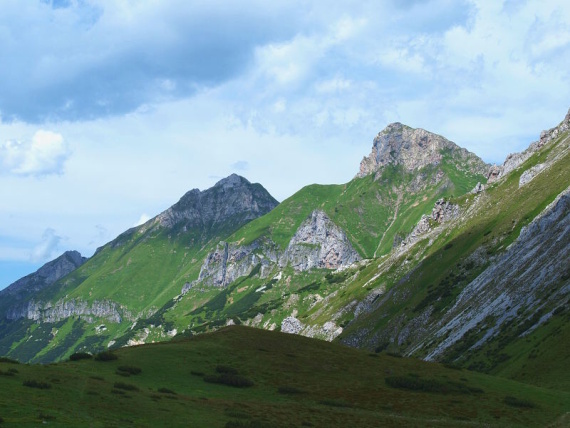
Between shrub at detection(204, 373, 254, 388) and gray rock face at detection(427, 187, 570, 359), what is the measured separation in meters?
75.9

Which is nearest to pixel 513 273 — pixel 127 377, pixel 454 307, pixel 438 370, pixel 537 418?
pixel 454 307

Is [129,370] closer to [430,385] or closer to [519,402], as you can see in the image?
[430,385]

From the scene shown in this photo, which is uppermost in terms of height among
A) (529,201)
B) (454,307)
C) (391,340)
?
(529,201)

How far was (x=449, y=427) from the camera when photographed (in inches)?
1615

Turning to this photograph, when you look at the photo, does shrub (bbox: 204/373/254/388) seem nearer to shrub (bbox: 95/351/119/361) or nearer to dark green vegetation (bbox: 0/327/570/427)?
dark green vegetation (bbox: 0/327/570/427)

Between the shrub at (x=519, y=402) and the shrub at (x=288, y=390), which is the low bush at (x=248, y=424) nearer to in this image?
the shrub at (x=288, y=390)

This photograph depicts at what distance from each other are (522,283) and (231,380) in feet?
348

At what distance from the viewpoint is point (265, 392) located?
4947cm

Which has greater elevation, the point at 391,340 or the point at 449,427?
the point at 449,427

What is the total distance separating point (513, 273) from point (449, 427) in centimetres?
11582

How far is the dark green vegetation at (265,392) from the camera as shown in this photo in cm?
3622

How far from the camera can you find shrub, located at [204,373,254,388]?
51219 millimetres

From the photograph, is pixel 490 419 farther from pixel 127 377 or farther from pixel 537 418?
pixel 127 377

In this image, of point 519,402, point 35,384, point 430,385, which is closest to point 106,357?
point 35,384
